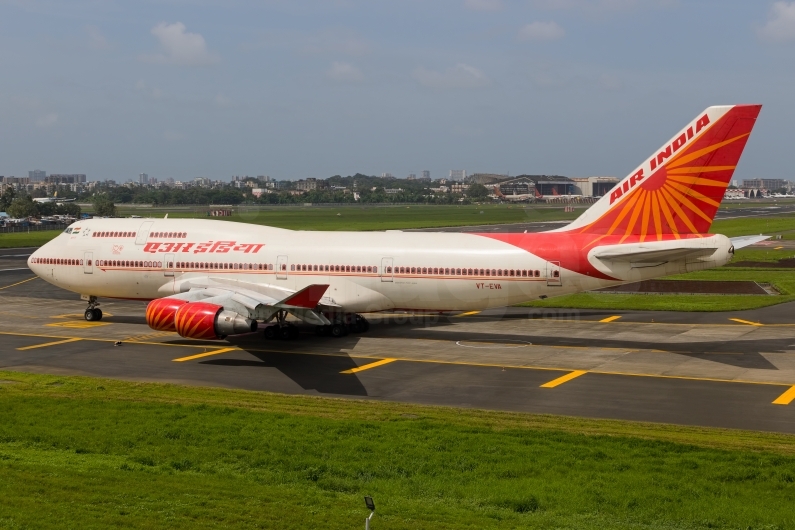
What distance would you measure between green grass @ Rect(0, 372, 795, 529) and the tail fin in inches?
526

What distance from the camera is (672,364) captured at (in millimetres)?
33750

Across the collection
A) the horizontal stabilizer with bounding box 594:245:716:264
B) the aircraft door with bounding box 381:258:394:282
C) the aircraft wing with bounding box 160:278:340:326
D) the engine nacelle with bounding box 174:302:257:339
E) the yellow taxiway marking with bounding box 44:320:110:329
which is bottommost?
the yellow taxiway marking with bounding box 44:320:110:329

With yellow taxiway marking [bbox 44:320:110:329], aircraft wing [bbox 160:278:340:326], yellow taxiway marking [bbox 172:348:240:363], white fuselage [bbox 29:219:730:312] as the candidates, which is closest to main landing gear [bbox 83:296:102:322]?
yellow taxiway marking [bbox 44:320:110:329]

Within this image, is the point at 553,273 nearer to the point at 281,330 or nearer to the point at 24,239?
the point at 281,330

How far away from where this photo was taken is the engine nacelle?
3447 cm

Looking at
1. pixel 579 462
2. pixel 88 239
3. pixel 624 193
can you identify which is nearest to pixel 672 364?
pixel 624 193

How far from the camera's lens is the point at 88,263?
146 ft

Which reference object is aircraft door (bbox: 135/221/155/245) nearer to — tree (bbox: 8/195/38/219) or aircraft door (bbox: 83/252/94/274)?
aircraft door (bbox: 83/252/94/274)

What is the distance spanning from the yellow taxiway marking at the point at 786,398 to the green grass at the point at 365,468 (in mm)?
4530

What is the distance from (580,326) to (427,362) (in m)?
11.9

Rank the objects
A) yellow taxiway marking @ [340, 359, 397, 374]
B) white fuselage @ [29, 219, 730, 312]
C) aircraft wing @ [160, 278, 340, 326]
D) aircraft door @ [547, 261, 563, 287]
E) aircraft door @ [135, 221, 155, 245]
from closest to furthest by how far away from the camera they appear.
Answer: yellow taxiway marking @ [340, 359, 397, 374]
aircraft wing @ [160, 278, 340, 326]
aircraft door @ [547, 261, 563, 287]
white fuselage @ [29, 219, 730, 312]
aircraft door @ [135, 221, 155, 245]

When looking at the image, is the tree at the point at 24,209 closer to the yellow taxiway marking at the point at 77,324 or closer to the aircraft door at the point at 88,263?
the yellow taxiway marking at the point at 77,324

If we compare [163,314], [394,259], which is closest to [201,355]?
[163,314]

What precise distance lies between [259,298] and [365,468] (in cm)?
2050
